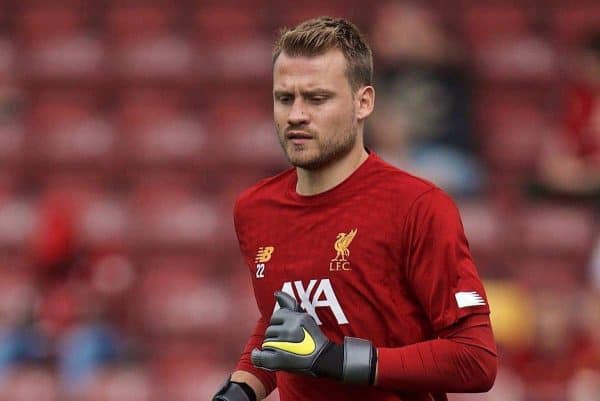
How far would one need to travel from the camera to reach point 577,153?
7.81m

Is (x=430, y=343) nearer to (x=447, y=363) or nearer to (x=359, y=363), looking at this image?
(x=447, y=363)

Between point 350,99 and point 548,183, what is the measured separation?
5.23 metres

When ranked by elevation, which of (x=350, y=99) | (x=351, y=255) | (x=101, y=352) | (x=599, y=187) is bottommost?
(x=101, y=352)

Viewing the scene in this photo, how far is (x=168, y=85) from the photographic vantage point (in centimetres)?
877

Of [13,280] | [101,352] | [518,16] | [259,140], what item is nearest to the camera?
[101,352]

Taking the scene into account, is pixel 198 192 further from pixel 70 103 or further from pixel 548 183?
pixel 548 183

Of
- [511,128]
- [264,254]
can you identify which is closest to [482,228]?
[511,128]

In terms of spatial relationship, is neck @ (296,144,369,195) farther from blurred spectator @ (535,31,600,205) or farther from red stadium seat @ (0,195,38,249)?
red stadium seat @ (0,195,38,249)

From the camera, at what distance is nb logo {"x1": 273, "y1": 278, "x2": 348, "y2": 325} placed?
2875mm

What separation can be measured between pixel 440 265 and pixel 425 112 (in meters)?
5.10

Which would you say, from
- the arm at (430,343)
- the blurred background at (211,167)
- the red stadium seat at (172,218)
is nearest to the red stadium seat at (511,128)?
the blurred background at (211,167)

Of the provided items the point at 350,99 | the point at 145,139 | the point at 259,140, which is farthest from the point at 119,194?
the point at 350,99

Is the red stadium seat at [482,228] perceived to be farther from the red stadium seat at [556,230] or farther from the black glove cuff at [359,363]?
the black glove cuff at [359,363]

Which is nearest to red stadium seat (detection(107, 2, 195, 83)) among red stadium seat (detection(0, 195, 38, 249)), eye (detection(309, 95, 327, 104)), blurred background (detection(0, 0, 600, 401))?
blurred background (detection(0, 0, 600, 401))
